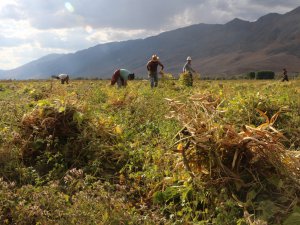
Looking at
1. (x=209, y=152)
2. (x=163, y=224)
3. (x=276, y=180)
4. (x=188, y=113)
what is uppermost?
(x=188, y=113)

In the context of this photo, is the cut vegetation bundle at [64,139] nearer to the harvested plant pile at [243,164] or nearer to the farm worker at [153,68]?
the harvested plant pile at [243,164]

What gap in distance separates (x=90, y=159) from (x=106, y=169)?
289 millimetres

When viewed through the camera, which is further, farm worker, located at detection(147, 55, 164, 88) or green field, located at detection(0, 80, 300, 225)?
farm worker, located at detection(147, 55, 164, 88)

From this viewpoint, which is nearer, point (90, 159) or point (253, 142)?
point (253, 142)

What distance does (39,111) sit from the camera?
5.86m

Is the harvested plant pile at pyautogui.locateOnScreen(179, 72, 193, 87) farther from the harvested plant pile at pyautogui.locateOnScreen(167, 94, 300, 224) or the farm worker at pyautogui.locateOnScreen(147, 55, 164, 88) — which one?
the harvested plant pile at pyautogui.locateOnScreen(167, 94, 300, 224)

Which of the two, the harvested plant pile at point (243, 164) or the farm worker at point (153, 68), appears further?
the farm worker at point (153, 68)

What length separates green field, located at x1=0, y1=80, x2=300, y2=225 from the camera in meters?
3.54

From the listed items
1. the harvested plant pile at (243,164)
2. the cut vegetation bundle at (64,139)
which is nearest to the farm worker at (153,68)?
the cut vegetation bundle at (64,139)

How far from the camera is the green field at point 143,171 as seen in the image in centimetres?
354

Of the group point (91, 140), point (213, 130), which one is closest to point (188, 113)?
point (213, 130)

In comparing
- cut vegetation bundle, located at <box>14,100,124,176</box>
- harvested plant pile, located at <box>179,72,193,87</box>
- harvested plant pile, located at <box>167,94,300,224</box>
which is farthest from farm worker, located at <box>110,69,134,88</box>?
harvested plant pile, located at <box>167,94,300,224</box>

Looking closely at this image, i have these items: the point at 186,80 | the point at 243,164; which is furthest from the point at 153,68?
the point at 243,164

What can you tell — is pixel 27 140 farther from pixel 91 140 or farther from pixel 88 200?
pixel 88 200
